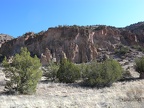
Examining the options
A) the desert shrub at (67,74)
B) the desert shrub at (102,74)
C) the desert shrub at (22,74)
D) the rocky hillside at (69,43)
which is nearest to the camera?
the desert shrub at (22,74)

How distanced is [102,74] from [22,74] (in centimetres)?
1082

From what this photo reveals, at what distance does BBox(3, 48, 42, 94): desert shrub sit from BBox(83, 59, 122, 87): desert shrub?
781cm

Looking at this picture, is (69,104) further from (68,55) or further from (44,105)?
(68,55)

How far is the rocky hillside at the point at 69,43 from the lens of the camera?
71000mm

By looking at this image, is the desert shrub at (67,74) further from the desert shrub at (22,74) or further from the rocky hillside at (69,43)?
the rocky hillside at (69,43)

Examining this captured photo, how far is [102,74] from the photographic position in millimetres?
31250

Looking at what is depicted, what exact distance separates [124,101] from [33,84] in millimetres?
8736

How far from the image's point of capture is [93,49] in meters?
73.3

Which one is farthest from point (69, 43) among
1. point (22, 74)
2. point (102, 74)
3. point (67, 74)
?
point (22, 74)

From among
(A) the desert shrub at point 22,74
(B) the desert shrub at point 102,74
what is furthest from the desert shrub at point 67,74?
(A) the desert shrub at point 22,74

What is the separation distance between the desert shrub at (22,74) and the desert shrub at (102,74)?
7811 mm

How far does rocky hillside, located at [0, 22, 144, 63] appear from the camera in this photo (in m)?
71.0

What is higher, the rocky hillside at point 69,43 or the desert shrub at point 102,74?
the rocky hillside at point 69,43

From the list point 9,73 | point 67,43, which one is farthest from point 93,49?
point 9,73
